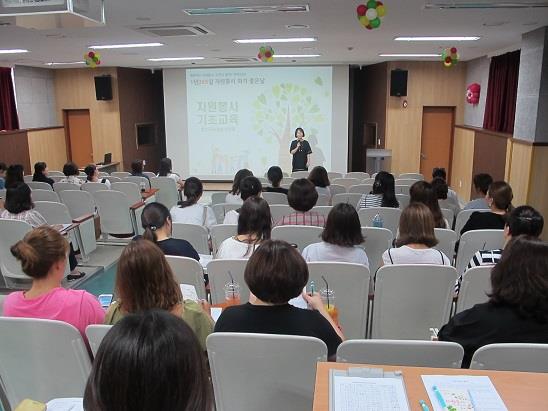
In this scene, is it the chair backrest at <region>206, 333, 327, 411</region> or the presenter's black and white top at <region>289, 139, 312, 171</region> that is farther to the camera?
the presenter's black and white top at <region>289, 139, 312, 171</region>

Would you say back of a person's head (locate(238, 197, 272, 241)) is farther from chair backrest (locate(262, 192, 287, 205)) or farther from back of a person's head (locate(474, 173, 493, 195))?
back of a person's head (locate(474, 173, 493, 195))

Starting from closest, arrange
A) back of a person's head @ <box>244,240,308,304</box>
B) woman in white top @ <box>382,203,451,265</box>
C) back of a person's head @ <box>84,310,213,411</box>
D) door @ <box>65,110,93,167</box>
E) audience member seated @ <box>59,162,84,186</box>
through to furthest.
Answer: back of a person's head @ <box>84,310,213,411</box>, back of a person's head @ <box>244,240,308,304</box>, woman in white top @ <box>382,203,451,265</box>, audience member seated @ <box>59,162,84,186</box>, door @ <box>65,110,93,167</box>

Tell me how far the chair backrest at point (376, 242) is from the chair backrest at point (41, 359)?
2639mm

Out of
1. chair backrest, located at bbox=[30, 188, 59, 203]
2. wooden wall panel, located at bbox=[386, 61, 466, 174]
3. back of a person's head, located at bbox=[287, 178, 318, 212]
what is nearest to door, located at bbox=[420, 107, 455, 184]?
wooden wall panel, located at bbox=[386, 61, 466, 174]

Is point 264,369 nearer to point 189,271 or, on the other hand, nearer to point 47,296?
point 47,296

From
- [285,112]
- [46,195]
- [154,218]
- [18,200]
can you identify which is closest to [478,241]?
[154,218]

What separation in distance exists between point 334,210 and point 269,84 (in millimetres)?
9533

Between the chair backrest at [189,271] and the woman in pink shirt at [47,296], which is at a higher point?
the woman in pink shirt at [47,296]

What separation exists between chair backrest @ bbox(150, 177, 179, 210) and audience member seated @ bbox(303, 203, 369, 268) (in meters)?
5.24

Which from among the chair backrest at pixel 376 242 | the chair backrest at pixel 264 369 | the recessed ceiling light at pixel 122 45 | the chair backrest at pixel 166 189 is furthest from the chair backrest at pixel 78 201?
the chair backrest at pixel 264 369

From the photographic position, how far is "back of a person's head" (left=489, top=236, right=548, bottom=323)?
209cm

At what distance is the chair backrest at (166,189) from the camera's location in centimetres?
838

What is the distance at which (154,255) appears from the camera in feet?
7.63

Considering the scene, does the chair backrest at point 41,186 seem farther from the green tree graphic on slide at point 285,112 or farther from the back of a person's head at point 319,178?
the green tree graphic on slide at point 285,112
